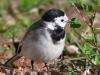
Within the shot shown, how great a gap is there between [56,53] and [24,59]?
2.70 feet

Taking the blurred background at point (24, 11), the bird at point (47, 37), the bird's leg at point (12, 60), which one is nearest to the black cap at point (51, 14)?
the bird at point (47, 37)

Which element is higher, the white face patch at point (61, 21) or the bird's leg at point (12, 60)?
the white face patch at point (61, 21)

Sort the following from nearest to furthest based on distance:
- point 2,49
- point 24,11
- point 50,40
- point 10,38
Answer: point 50,40, point 2,49, point 10,38, point 24,11

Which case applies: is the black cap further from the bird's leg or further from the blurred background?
the blurred background

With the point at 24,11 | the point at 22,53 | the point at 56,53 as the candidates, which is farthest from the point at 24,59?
the point at 24,11

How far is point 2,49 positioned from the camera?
7723mm

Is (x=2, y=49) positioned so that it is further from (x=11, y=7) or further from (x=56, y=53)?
(x=11, y=7)

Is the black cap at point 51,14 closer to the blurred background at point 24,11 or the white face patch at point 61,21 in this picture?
the white face patch at point 61,21

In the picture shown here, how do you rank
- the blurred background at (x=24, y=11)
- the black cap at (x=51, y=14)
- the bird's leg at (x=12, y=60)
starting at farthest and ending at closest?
the blurred background at (x=24, y=11) → the bird's leg at (x=12, y=60) → the black cap at (x=51, y=14)

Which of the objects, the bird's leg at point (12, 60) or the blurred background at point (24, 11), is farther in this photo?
the blurred background at point (24, 11)

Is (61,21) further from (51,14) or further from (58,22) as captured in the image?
(51,14)

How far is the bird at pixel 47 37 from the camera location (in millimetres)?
6473

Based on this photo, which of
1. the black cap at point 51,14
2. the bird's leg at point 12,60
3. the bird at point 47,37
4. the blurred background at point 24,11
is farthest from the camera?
the blurred background at point 24,11

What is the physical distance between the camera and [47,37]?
21.2 ft
